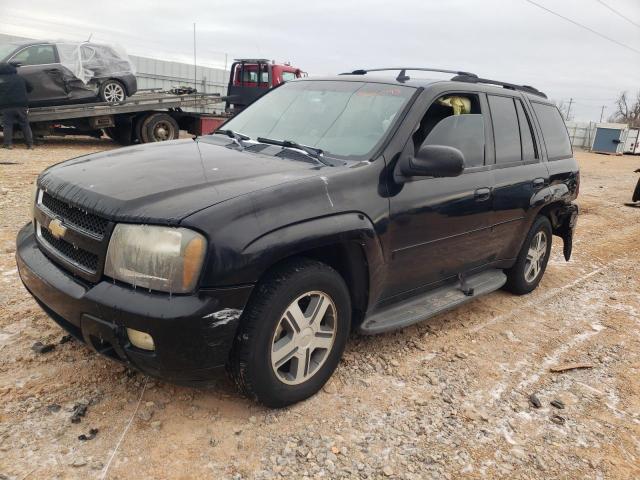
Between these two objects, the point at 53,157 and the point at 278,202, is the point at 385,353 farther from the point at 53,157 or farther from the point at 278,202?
the point at 53,157

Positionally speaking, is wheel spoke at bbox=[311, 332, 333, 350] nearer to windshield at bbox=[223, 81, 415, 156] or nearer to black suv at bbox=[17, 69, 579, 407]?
black suv at bbox=[17, 69, 579, 407]

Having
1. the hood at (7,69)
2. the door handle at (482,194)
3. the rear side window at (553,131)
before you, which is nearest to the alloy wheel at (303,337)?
the door handle at (482,194)

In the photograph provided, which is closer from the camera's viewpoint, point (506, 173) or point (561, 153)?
point (506, 173)

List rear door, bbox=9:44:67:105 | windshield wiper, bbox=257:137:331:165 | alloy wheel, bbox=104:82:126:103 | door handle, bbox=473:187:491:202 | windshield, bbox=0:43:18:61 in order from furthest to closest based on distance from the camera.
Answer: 1. alloy wheel, bbox=104:82:126:103
2. rear door, bbox=9:44:67:105
3. windshield, bbox=0:43:18:61
4. door handle, bbox=473:187:491:202
5. windshield wiper, bbox=257:137:331:165

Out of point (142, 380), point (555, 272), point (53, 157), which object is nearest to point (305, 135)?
point (142, 380)

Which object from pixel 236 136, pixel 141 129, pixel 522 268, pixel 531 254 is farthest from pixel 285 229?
pixel 141 129

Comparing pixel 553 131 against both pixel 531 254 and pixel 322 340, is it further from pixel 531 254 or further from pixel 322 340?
pixel 322 340

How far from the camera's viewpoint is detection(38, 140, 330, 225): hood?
237 centimetres

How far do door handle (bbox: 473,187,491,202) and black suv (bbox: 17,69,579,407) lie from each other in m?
0.02

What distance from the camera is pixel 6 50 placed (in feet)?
36.3

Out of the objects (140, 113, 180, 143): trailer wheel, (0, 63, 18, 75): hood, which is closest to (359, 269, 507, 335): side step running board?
(0, 63, 18, 75): hood

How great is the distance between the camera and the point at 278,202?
2.51 metres

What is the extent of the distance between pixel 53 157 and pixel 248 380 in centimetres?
998

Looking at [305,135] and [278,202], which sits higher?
[305,135]
